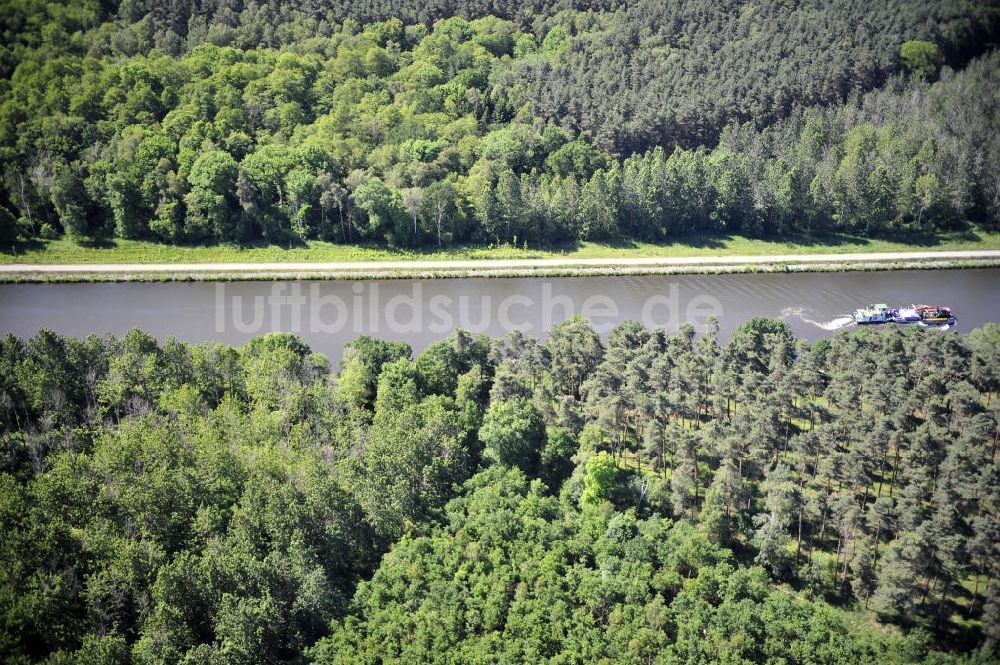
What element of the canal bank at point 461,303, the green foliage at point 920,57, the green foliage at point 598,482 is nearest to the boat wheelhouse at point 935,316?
the canal bank at point 461,303

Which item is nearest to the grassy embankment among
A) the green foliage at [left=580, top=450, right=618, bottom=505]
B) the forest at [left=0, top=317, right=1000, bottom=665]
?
the forest at [left=0, top=317, right=1000, bottom=665]

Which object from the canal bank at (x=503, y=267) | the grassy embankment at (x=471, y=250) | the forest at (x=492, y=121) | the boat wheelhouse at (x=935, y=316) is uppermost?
the forest at (x=492, y=121)

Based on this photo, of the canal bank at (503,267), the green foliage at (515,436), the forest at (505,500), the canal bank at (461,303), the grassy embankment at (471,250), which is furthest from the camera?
the grassy embankment at (471,250)

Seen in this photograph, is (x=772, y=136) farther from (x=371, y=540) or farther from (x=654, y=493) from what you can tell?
(x=371, y=540)

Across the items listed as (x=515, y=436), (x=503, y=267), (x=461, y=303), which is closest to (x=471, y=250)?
(x=503, y=267)

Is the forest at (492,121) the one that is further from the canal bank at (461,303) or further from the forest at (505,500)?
the forest at (505,500)

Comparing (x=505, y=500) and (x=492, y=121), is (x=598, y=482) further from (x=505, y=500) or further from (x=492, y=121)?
(x=492, y=121)

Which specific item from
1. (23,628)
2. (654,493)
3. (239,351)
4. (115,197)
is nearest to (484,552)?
(654,493)

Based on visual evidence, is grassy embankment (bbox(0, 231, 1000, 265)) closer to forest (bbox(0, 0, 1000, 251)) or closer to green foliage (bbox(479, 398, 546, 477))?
forest (bbox(0, 0, 1000, 251))
